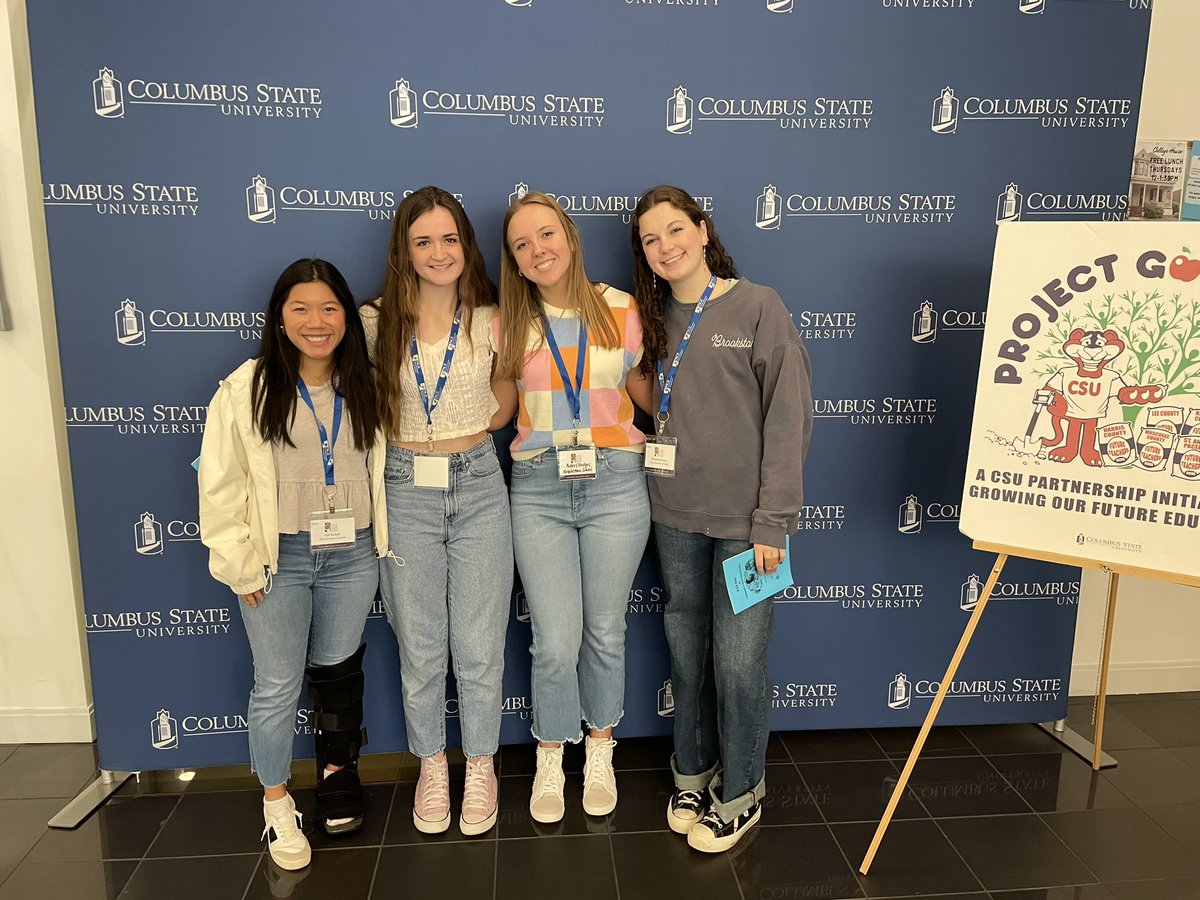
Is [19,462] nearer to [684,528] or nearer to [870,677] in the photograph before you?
[684,528]

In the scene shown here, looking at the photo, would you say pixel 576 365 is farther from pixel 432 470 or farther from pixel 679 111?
pixel 679 111

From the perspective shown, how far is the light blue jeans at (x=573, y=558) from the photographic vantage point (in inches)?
92.4

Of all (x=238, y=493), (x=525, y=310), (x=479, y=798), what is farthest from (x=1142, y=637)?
(x=238, y=493)

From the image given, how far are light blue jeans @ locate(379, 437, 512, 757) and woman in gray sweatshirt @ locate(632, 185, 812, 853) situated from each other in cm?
49

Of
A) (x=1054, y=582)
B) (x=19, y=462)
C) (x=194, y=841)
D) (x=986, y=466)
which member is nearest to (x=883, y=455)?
(x=986, y=466)

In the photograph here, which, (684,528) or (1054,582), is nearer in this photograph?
(684,528)

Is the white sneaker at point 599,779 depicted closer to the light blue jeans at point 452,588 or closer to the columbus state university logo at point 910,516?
the light blue jeans at point 452,588

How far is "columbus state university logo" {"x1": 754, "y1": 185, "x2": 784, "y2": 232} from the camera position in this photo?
2.60 m

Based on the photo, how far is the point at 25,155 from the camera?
2.62 meters

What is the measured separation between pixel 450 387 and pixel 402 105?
890 millimetres

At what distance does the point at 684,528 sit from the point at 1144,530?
116 cm

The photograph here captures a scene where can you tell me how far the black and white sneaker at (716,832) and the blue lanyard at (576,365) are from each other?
1.24 metres

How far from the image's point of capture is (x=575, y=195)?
2549mm

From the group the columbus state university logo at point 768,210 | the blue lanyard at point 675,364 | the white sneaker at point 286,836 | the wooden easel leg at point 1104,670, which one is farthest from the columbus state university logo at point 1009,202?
the white sneaker at point 286,836
